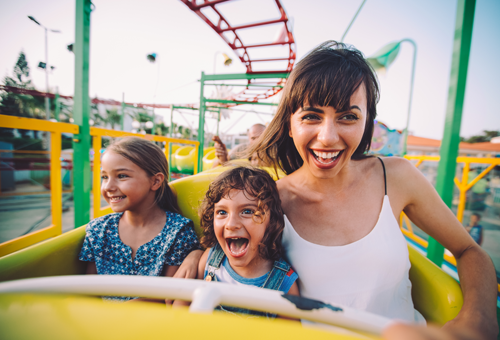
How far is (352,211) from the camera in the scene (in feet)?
3.08

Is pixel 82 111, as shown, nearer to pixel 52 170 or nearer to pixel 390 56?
pixel 52 170

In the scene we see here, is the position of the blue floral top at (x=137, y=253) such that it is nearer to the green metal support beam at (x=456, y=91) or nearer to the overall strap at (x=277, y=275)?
the overall strap at (x=277, y=275)

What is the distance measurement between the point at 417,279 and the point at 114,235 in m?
1.42

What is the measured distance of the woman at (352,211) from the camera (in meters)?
0.80

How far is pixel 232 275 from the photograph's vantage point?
37.8 inches

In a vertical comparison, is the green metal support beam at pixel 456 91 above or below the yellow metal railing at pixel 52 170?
above

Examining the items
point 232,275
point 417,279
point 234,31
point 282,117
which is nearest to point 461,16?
point 282,117

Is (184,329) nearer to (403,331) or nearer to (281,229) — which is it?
(403,331)

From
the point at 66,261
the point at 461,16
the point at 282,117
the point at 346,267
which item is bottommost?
the point at 66,261

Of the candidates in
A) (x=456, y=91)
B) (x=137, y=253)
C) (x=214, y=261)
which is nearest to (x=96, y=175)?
(x=137, y=253)

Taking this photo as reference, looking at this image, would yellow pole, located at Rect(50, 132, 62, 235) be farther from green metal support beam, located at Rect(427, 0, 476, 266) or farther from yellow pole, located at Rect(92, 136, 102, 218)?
green metal support beam, located at Rect(427, 0, 476, 266)

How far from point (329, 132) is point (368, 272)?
53cm

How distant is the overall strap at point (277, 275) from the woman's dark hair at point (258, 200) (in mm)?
49

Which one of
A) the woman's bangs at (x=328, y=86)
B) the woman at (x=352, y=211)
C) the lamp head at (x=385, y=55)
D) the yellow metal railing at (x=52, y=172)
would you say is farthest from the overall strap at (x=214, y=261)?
the lamp head at (x=385, y=55)
